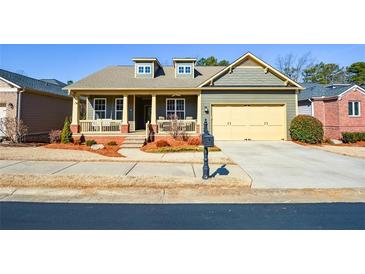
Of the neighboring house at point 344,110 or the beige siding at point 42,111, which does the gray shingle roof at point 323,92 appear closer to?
the neighboring house at point 344,110

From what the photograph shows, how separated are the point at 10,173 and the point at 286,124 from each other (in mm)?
15593

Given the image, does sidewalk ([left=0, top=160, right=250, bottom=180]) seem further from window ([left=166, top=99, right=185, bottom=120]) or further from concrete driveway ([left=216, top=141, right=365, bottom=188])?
window ([left=166, top=99, right=185, bottom=120])

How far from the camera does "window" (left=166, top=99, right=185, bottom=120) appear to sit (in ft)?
58.0

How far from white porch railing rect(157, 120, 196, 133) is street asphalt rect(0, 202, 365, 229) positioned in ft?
35.0

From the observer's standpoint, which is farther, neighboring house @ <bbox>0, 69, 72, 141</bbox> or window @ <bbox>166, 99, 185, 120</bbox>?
window @ <bbox>166, 99, 185, 120</bbox>

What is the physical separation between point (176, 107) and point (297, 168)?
35.5 ft

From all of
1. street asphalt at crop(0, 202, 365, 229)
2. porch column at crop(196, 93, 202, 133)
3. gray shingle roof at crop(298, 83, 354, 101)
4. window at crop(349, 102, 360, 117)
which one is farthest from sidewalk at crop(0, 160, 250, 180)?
gray shingle roof at crop(298, 83, 354, 101)

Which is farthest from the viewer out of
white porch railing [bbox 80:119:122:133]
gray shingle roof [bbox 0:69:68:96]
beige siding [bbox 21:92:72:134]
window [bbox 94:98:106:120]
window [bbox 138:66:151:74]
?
window [bbox 138:66:151:74]

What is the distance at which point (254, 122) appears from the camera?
53.4ft

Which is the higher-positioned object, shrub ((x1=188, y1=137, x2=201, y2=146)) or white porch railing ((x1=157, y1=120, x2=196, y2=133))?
white porch railing ((x1=157, y1=120, x2=196, y2=133))

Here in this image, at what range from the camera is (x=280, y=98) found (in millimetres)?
16172

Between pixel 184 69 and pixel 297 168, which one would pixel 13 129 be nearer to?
pixel 184 69

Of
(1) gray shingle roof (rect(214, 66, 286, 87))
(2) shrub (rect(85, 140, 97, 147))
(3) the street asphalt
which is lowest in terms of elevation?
(3) the street asphalt

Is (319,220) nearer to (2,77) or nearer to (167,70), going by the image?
(167,70)
